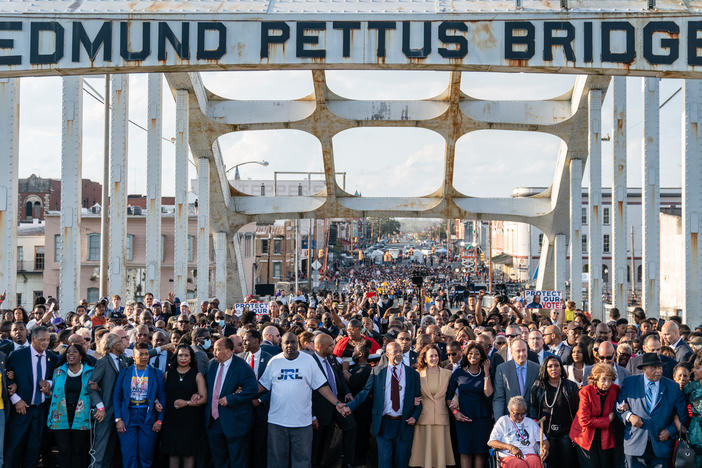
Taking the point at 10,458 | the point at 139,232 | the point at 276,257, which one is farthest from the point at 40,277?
the point at 10,458

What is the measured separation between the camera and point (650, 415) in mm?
7250

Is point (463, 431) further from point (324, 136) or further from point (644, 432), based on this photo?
point (324, 136)

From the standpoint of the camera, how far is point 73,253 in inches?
664

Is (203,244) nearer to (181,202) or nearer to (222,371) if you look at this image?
(181,202)

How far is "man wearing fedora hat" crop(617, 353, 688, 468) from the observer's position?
7.23m

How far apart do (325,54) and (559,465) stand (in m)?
6.71

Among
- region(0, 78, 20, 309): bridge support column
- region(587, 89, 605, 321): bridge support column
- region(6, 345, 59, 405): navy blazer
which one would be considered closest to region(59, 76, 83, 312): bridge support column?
region(0, 78, 20, 309): bridge support column

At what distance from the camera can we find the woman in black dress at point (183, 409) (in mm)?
7797

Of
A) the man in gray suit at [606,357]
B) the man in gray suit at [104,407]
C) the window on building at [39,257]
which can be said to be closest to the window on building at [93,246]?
the window on building at [39,257]

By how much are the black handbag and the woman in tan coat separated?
6.98 ft

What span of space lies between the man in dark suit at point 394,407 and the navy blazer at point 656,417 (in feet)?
6.72

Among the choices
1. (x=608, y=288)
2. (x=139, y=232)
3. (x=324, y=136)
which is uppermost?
(x=324, y=136)

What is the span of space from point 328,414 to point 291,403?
623mm

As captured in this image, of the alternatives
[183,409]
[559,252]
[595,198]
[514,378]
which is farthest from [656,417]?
[559,252]
